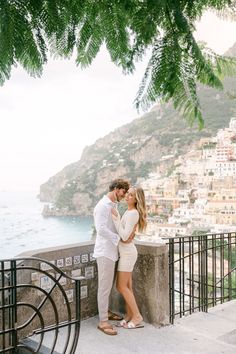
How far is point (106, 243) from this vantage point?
422cm

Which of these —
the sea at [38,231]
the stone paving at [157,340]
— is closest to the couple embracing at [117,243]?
the stone paving at [157,340]

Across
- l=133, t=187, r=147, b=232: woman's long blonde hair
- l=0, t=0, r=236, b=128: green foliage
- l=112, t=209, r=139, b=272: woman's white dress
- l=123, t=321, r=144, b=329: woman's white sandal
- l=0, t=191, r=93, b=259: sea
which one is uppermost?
l=0, t=0, r=236, b=128: green foliage

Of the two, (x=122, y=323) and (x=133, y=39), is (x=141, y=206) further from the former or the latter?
(x=133, y=39)

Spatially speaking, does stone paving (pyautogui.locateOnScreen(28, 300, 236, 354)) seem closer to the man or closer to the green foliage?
the man

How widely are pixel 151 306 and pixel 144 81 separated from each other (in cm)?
360

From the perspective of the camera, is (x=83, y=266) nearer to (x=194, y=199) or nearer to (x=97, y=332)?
(x=97, y=332)

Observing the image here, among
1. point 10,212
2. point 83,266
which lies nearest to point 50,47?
point 83,266

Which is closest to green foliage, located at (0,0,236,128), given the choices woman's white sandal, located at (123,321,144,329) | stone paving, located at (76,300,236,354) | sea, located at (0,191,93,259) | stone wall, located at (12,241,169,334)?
stone paving, located at (76,300,236,354)

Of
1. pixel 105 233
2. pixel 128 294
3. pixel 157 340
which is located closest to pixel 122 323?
pixel 128 294

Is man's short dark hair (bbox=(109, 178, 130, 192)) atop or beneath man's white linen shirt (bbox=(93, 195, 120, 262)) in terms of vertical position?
atop

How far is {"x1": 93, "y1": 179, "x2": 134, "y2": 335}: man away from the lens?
4191 millimetres

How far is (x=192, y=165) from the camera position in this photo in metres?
84.8

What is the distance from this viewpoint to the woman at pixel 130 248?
14.0ft

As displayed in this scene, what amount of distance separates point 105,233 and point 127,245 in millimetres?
320
